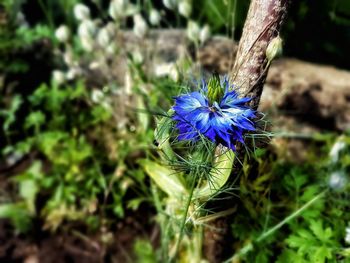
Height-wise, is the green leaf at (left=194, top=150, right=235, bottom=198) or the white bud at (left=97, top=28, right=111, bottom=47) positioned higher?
the white bud at (left=97, top=28, right=111, bottom=47)

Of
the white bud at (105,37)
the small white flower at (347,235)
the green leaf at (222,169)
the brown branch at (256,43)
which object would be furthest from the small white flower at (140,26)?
the small white flower at (347,235)

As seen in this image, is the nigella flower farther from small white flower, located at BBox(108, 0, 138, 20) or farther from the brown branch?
small white flower, located at BBox(108, 0, 138, 20)

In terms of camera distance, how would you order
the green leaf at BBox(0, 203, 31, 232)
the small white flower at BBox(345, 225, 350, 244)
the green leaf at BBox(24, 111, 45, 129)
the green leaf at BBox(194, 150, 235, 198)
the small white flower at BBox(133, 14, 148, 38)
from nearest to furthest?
the green leaf at BBox(194, 150, 235, 198), the small white flower at BBox(345, 225, 350, 244), the small white flower at BBox(133, 14, 148, 38), the green leaf at BBox(0, 203, 31, 232), the green leaf at BBox(24, 111, 45, 129)

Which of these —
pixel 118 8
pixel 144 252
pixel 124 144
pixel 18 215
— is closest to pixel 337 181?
Result: pixel 144 252

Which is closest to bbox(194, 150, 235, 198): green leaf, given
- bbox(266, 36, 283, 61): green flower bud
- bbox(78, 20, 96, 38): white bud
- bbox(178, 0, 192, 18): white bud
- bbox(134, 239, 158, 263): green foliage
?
bbox(266, 36, 283, 61): green flower bud

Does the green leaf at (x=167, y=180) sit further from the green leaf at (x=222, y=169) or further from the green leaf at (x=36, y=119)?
the green leaf at (x=36, y=119)

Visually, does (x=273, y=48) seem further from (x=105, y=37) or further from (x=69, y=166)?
(x=69, y=166)
